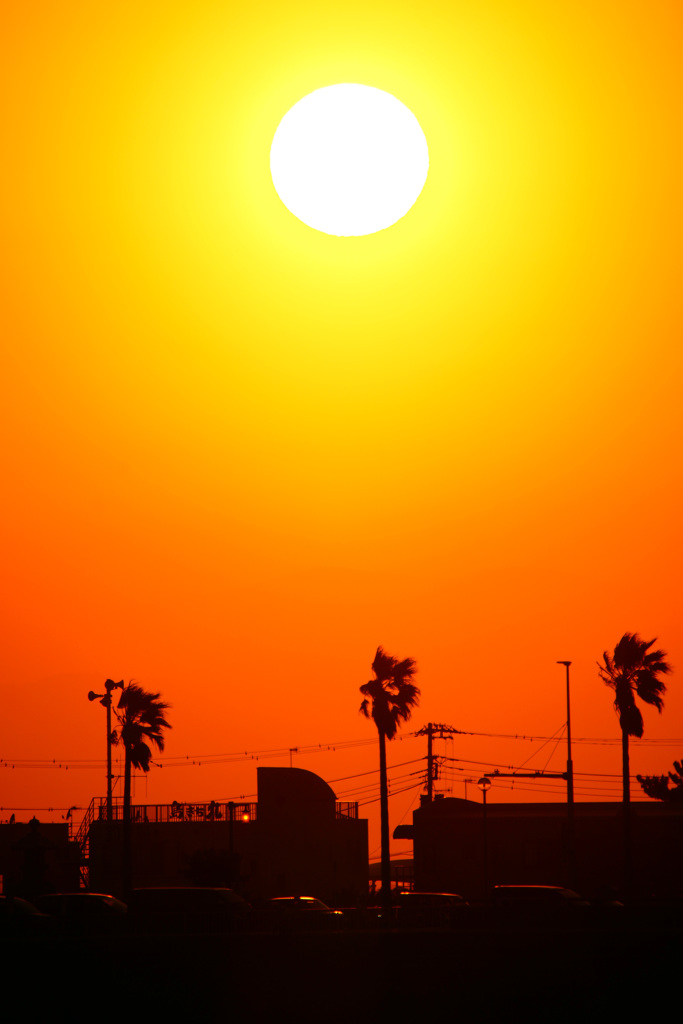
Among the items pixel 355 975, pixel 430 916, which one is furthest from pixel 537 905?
pixel 355 975

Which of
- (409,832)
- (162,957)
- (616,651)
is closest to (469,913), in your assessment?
(162,957)

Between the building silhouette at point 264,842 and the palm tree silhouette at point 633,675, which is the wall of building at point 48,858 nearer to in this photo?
the building silhouette at point 264,842

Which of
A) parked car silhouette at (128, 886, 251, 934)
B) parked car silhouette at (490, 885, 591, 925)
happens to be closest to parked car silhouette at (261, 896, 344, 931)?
parked car silhouette at (128, 886, 251, 934)

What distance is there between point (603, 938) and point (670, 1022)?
11251 mm

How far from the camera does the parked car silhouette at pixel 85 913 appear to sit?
35.9 m

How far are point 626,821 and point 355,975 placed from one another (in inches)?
1127

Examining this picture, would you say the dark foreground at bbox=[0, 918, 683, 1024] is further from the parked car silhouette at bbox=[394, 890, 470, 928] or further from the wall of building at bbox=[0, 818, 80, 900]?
the wall of building at bbox=[0, 818, 80, 900]

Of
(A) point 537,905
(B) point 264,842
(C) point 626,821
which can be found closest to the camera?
(A) point 537,905

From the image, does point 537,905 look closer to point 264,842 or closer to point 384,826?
point 384,826

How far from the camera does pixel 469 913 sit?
122 feet

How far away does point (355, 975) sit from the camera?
26.5 metres

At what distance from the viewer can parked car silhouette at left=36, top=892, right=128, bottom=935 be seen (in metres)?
35.9

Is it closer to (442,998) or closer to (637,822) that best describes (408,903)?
(442,998)

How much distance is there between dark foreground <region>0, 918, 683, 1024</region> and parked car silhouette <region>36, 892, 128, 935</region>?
352 cm
